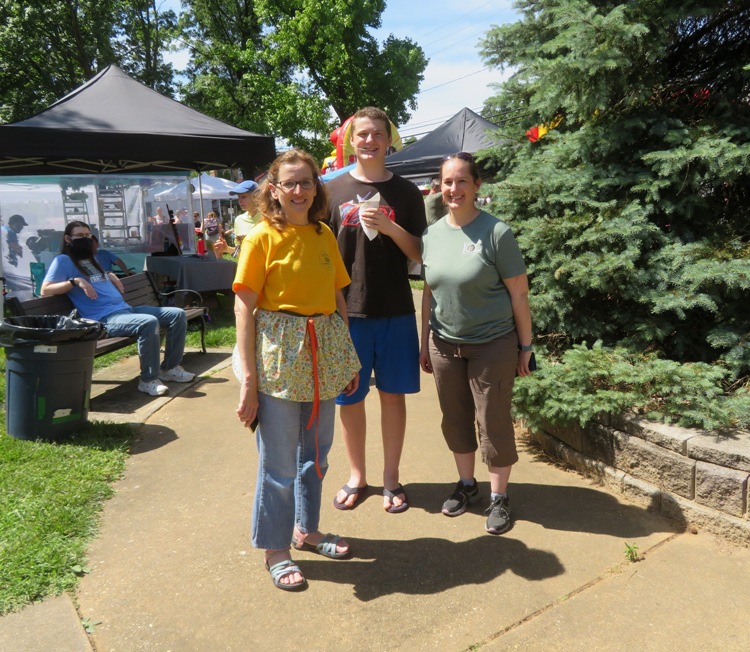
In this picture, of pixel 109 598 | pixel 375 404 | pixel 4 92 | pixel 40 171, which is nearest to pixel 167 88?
pixel 4 92

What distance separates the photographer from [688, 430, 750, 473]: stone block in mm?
2908

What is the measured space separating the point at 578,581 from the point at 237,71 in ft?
105

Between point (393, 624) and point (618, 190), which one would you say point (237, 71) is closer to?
point (618, 190)

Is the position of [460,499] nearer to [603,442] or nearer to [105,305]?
[603,442]

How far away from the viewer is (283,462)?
105 inches

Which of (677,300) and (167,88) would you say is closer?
(677,300)

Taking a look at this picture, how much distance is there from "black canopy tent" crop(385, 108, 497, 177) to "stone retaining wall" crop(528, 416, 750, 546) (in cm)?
768

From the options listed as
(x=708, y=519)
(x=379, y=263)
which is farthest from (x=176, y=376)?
(x=708, y=519)

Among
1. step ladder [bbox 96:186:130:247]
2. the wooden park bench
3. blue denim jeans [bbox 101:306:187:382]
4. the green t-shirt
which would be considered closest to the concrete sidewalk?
the green t-shirt

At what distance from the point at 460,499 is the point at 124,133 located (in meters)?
5.68

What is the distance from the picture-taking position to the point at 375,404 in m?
5.29

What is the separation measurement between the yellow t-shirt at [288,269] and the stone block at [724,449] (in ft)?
6.12

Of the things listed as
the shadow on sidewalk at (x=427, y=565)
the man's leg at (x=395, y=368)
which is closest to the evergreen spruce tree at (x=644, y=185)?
the man's leg at (x=395, y=368)

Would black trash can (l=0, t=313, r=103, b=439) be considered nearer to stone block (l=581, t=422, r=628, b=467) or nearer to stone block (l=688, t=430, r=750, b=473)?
stone block (l=581, t=422, r=628, b=467)
